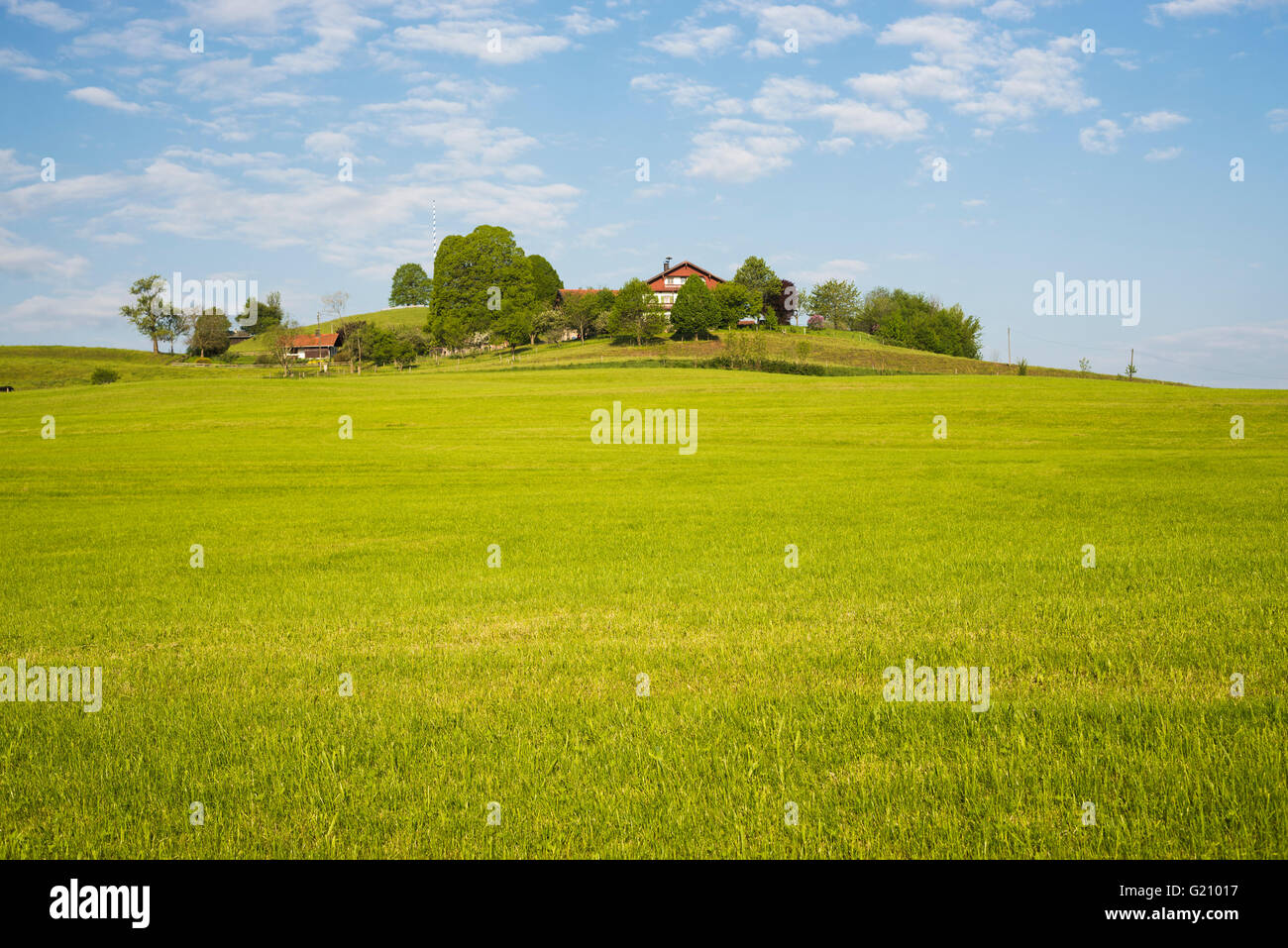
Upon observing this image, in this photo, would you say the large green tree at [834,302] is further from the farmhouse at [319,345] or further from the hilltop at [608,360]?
the farmhouse at [319,345]

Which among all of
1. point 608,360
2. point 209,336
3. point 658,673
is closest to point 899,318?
point 608,360

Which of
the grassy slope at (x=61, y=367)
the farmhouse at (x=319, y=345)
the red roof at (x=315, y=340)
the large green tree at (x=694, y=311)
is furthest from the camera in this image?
the farmhouse at (x=319, y=345)

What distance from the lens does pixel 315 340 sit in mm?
159000

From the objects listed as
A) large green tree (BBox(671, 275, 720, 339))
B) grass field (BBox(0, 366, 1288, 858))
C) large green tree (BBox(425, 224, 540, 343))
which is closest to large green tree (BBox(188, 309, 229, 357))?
large green tree (BBox(425, 224, 540, 343))

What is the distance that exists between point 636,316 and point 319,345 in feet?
218

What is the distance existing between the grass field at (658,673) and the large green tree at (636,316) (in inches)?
3875

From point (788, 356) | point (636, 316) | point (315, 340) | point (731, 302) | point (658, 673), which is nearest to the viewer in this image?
point (658, 673)

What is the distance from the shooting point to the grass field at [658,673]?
594 cm

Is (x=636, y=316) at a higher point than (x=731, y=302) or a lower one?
lower

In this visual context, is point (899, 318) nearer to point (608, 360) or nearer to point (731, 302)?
point (731, 302)

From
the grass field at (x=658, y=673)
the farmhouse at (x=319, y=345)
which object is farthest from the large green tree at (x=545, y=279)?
the grass field at (x=658, y=673)
